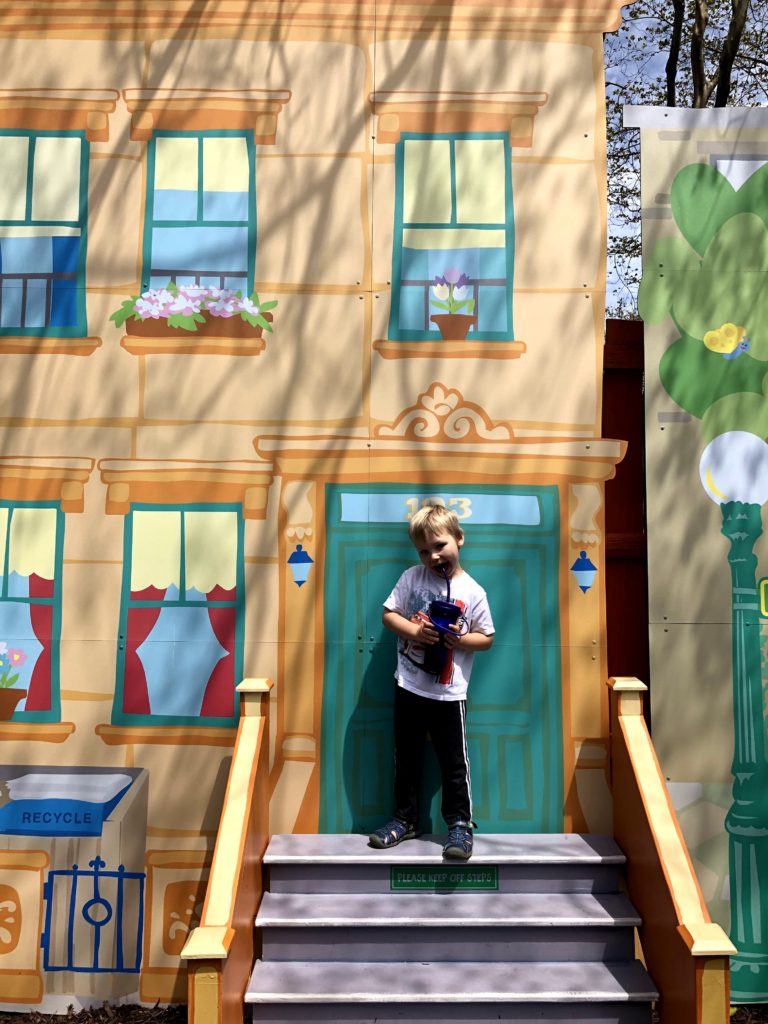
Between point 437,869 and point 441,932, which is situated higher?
point 437,869

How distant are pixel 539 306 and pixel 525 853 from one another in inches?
95.8

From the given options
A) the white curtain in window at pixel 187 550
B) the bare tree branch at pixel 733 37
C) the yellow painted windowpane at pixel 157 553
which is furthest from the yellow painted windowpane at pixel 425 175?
the bare tree branch at pixel 733 37

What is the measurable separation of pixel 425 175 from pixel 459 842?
9.85ft

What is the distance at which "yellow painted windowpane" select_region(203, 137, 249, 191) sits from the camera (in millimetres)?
4402

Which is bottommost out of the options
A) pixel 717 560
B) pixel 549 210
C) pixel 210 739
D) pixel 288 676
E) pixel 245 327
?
pixel 210 739

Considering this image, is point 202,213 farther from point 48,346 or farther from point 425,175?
point 425,175

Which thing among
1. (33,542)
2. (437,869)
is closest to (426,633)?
(437,869)

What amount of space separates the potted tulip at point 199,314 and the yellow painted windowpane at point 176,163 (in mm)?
509

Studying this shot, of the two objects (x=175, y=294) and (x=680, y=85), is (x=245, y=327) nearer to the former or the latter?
(x=175, y=294)

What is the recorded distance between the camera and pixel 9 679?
4281 mm

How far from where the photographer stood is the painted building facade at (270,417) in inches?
164

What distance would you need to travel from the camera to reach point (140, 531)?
430 centimetres

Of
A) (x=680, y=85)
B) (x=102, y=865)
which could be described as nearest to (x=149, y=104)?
(x=102, y=865)

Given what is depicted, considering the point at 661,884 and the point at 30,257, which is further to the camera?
the point at 30,257
